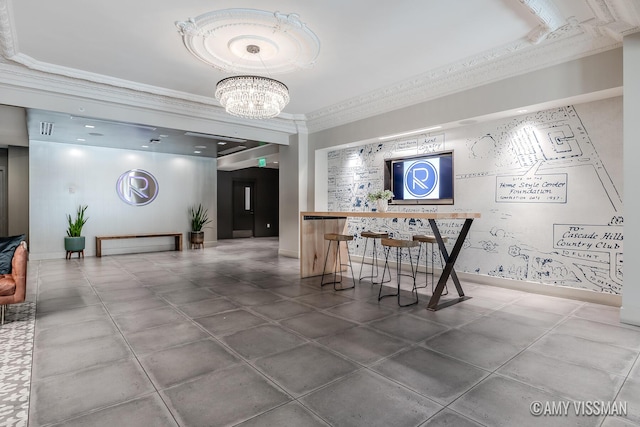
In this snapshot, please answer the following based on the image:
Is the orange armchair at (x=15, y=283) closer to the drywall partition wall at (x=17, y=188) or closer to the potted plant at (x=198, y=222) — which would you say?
the potted plant at (x=198, y=222)

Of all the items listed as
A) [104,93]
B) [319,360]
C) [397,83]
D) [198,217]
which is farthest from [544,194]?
[198,217]

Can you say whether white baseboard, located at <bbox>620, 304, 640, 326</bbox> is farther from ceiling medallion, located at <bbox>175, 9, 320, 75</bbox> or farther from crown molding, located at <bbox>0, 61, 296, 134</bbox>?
crown molding, located at <bbox>0, 61, 296, 134</bbox>

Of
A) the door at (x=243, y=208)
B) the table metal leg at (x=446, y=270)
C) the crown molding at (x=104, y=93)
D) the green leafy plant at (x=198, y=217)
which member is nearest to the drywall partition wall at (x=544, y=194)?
the table metal leg at (x=446, y=270)

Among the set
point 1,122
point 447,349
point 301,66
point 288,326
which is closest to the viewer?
point 447,349

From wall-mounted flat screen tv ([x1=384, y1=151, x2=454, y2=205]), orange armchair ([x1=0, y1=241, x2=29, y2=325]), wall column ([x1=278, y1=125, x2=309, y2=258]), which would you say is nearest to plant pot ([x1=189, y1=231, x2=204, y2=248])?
wall column ([x1=278, y1=125, x2=309, y2=258])

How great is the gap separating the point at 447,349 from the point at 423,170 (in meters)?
3.57

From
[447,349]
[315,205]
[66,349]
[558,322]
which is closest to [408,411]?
[447,349]

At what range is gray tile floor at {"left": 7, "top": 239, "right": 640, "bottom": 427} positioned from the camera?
5.93ft

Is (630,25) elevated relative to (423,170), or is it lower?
elevated

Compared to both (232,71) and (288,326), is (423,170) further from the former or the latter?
(288,326)

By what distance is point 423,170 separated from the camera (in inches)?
221

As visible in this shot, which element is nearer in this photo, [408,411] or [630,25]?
[408,411]

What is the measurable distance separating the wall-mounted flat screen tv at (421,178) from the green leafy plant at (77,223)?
675 cm

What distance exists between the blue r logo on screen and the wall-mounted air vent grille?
6.39m
